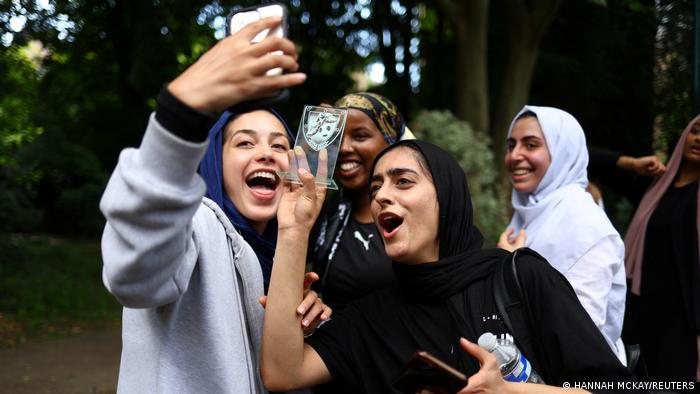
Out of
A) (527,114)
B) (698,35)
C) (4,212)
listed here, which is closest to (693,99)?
(698,35)

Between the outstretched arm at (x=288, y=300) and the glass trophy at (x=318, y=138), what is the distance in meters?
0.08

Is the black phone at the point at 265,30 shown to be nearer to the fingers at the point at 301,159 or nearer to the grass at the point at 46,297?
the fingers at the point at 301,159

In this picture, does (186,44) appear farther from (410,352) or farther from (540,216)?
(410,352)

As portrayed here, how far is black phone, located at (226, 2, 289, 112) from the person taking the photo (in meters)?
1.57

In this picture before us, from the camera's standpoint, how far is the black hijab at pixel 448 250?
2.30 metres

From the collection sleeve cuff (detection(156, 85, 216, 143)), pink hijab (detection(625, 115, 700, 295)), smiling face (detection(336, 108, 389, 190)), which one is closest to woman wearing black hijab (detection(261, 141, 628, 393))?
sleeve cuff (detection(156, 85, 216, 143))

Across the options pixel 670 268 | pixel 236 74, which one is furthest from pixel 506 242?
pixel 236 74

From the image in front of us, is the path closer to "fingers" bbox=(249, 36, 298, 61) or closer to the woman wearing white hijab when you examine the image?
the woman wearing white hijab

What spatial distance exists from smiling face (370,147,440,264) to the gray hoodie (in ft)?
1.67

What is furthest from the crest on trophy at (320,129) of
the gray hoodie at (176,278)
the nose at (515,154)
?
the nose at (515,154)

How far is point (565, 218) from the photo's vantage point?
330 cm

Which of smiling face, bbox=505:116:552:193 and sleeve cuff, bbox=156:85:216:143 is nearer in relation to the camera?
sleeve cuff, bbox=156:85:216:143

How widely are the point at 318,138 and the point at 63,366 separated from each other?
5.57m

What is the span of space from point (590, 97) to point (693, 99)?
4.52 meters
